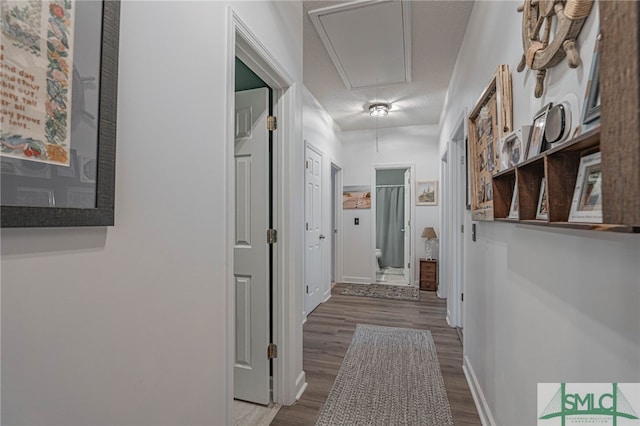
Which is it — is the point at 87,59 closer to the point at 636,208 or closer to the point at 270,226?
the point at 636,208

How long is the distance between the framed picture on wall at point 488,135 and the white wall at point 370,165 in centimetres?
307

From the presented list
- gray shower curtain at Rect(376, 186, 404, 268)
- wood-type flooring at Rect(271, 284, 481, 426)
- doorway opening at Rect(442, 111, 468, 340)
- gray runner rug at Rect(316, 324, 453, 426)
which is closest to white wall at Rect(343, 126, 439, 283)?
wood-type flooring at Rect(271, 284, 481, 426)

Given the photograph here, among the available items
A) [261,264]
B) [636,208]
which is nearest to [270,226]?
[261,264]

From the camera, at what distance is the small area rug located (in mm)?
4543

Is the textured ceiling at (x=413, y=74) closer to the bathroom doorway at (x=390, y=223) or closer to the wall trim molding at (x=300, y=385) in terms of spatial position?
the bathroom doorway at (x=390, y=223)

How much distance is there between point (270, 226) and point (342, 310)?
2379mm

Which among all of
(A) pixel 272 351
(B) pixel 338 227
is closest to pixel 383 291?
(B) pixel 338 227

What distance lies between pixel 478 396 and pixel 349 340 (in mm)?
1280

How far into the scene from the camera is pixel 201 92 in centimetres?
115

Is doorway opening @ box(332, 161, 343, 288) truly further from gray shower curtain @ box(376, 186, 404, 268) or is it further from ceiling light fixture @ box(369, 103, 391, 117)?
gray shower curtain @ box(376, 186, 404, 268)

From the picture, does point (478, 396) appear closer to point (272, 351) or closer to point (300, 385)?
point (300, 385)

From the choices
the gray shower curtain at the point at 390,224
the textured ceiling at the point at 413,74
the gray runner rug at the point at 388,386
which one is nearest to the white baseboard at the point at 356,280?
the gray shower curtain at the point at 390,224

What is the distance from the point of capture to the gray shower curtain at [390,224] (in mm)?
6535

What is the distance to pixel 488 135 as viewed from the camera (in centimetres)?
170
